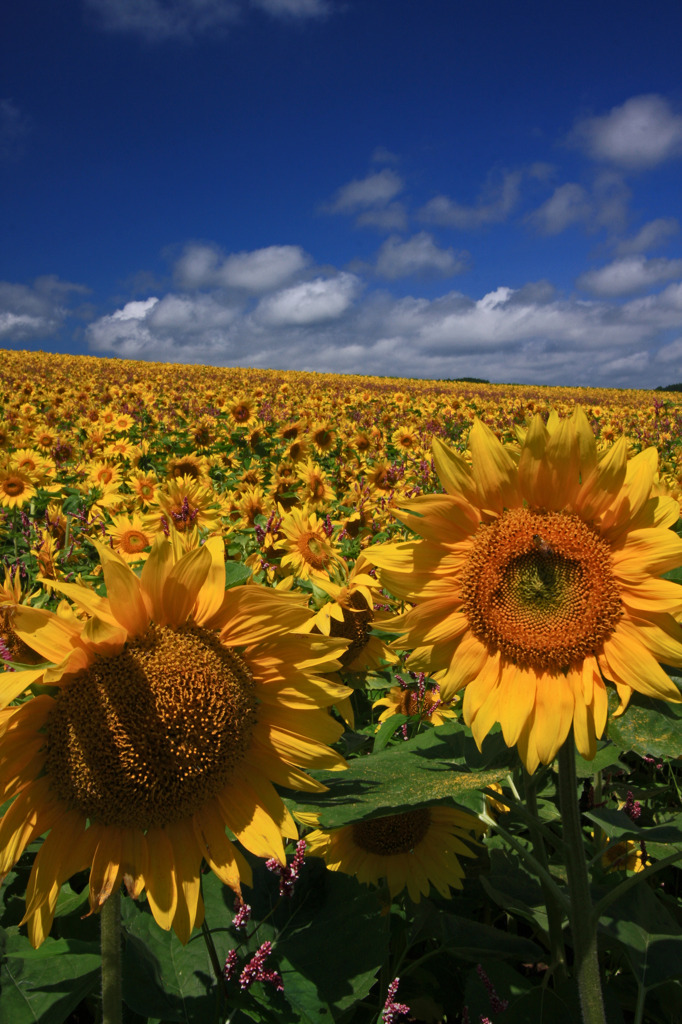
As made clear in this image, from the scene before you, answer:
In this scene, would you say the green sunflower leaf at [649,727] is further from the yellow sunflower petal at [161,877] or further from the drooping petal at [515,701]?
the yellow sunflower petal at [161,877]

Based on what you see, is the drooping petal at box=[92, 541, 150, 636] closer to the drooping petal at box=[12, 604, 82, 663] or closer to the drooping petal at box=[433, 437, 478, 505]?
the drooping petal at box=[12, 604, 82, 663]

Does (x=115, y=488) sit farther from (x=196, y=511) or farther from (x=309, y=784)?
(x=309, y=784)

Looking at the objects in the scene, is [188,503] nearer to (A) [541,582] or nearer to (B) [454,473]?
(B) [454,473]

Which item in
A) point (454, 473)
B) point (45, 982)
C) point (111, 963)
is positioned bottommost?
point (45, 982)

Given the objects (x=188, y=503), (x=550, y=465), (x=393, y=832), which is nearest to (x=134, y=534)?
(x=188, y=503)

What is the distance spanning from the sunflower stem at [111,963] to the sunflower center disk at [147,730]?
19cm

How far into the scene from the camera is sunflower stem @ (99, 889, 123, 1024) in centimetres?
133

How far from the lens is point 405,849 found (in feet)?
7.55

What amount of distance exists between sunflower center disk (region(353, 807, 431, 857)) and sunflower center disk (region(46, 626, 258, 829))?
3.35ft

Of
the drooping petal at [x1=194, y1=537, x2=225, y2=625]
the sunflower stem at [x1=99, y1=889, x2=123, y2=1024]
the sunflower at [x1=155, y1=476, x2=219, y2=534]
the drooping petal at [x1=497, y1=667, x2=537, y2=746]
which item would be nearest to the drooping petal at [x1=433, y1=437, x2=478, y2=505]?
the drooping petal at [x1=497, y1=667, x2=537, y2=746]

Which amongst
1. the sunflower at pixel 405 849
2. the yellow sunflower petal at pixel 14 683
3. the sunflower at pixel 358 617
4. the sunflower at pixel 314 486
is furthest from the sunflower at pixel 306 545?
the yellow sunflower petal at pixel 14 683

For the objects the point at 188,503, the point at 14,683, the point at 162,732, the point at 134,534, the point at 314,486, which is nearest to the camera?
the point at 14,683

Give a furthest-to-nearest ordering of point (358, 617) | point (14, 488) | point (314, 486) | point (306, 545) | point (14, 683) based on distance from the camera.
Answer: point (14, 488) → point (314, 486) → point (306, 545) → point (358, 617) → point (14, 683)

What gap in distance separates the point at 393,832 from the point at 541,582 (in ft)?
4.01
